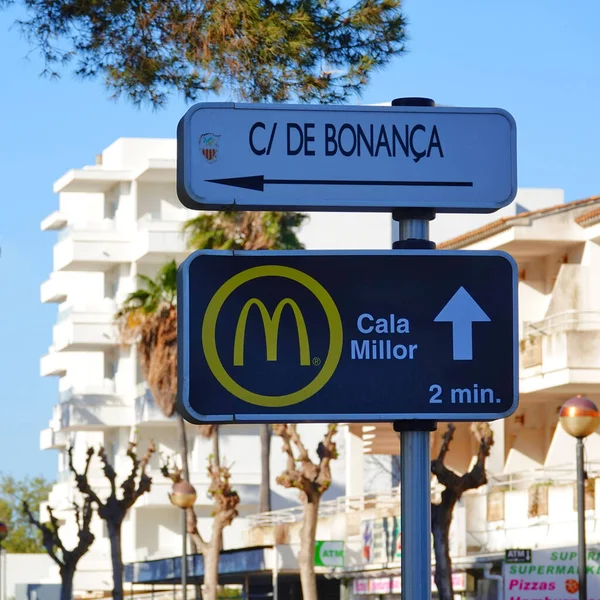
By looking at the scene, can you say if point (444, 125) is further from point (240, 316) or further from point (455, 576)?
point (455, 576)

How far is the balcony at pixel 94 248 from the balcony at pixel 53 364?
18.3 ft

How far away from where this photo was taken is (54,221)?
2827 inches

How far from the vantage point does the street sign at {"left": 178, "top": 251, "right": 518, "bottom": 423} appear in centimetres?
528

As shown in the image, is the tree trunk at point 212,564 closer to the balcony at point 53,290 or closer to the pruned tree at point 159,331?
the pruned tree at point 159,331

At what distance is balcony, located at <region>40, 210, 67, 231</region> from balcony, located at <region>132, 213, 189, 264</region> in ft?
26.1

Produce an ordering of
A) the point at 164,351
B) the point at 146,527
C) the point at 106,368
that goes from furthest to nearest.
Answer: the point at 106,368, the point at 146,527, the point at 164,351

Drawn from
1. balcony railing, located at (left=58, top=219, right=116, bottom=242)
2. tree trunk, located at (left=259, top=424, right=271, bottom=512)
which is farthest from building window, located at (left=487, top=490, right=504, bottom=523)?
balcony railing, located at (left=58, top=219, right=116, bottom=242)

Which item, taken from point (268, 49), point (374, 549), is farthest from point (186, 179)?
point (374, 549)

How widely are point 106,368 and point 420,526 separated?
64.3m

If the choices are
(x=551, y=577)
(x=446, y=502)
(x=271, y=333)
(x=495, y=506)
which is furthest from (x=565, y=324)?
(x=271, y=333)

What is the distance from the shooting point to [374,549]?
34.2 m

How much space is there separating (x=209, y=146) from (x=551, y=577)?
821 inches

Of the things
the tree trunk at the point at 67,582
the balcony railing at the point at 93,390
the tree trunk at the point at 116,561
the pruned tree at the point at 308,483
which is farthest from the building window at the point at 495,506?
the balcony railing at the point at 93,390

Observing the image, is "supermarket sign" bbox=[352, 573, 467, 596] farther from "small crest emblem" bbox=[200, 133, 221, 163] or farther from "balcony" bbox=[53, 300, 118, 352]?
"balcony" bbox=[53, 300, 118, 352]
